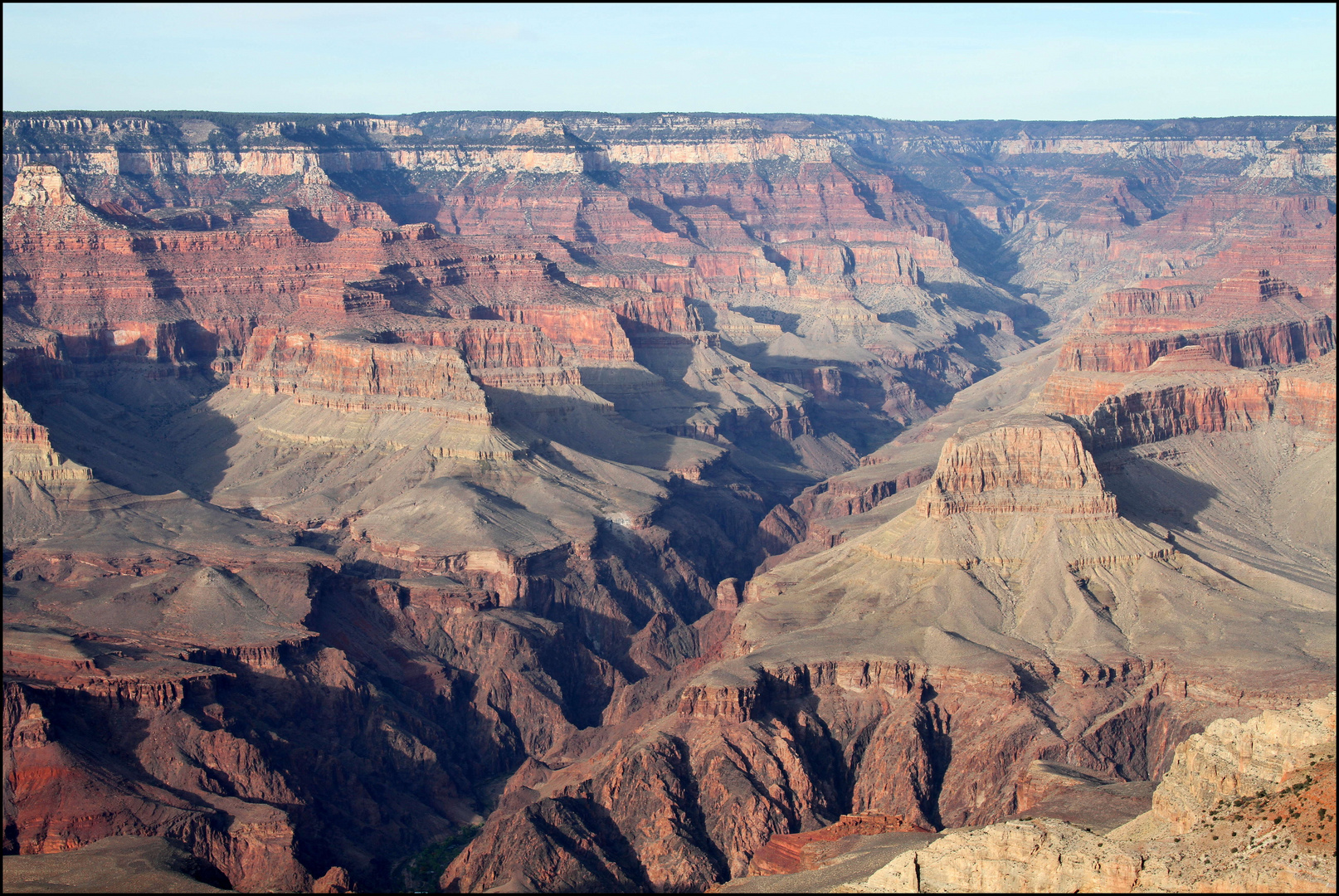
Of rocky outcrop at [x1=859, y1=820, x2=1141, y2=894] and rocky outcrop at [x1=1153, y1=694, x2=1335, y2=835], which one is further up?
rocky outcrop at [x1=1153, y1=694, x2=1335, y2=835]

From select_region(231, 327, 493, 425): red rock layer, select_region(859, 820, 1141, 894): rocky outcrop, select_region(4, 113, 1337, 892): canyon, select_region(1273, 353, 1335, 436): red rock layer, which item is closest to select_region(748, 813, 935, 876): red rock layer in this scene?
select_region(4, 113, 1337, 892): canyon

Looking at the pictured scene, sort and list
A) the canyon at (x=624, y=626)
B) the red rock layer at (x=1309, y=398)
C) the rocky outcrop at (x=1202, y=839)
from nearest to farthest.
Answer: the rocky outcrop at (x=1202, y=839), the canyon at (x=624, y=626), the red rock layer at (x=1309, y=398)

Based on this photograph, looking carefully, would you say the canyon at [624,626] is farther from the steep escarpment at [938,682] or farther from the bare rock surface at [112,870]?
the bare rock surface at [112,870]

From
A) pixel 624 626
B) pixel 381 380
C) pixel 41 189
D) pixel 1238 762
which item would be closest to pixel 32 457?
pixel 381 380

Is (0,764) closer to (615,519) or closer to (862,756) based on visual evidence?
(862,756)

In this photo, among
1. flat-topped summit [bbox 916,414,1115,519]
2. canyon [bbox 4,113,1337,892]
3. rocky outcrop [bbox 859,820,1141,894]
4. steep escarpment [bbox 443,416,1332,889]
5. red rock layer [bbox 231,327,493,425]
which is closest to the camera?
rocky outcrop [bbox 859,820,1141,894]

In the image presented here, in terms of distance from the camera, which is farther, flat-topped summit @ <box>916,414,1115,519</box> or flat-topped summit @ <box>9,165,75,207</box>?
flat-topped summit @ <box>9,165,75,207</box>

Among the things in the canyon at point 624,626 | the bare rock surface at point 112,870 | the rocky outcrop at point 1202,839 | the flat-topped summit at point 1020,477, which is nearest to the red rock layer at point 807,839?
the canyon at point 624,626

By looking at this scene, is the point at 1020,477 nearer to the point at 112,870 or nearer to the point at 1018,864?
the point at 1018,864

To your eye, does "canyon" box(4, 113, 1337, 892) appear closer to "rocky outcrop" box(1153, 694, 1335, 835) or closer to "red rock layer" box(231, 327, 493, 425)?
"rocky outcrop" box(1153, 694, 1335, 835)

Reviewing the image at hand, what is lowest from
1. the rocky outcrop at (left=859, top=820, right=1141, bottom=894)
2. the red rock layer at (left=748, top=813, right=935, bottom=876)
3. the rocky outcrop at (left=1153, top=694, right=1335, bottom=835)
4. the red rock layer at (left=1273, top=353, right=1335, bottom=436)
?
the red rock layer at (left=748, top=813, right=935, bottom=876)

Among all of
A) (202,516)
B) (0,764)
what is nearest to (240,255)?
(202,516)
